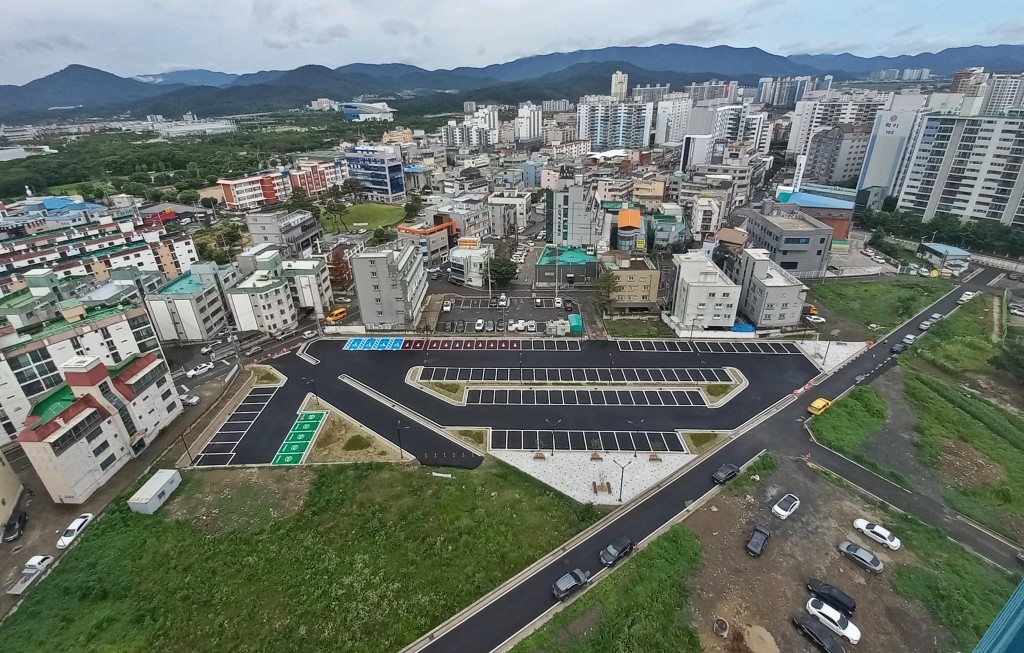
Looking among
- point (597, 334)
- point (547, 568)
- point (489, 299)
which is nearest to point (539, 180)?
point (489, 299)

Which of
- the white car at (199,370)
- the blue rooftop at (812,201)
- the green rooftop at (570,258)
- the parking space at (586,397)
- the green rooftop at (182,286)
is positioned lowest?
the parking space at (586,397)

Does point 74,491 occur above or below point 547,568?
above

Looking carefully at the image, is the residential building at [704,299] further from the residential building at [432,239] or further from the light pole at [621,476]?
the residential building at [432,239]

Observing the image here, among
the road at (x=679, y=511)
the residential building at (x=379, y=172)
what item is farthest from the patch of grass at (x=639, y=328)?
the residential building at (x=379, y=172)

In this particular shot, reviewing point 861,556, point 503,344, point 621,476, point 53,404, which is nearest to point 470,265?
point 503,344

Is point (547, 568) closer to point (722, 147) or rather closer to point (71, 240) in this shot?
point (71, 240)

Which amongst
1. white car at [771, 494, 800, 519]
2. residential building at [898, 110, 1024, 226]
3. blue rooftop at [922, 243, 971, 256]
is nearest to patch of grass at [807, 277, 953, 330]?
blue rooftop at [922, 243, 971, 256]
